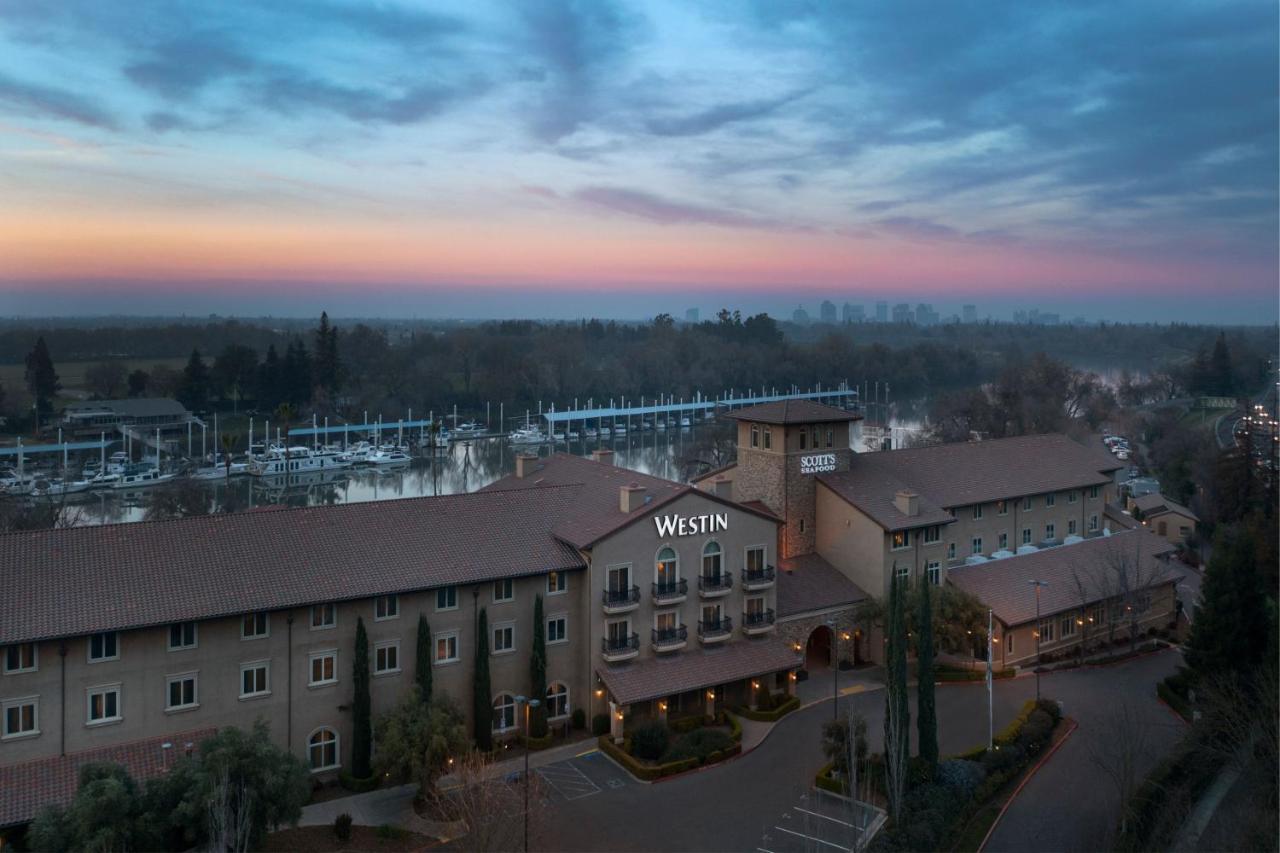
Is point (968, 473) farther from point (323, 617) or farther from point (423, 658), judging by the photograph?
point (323, 617)

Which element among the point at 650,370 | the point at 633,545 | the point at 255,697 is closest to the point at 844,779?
the point at 633,545

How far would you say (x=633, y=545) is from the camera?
29.0 metres

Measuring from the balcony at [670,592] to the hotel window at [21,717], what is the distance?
53.4ft

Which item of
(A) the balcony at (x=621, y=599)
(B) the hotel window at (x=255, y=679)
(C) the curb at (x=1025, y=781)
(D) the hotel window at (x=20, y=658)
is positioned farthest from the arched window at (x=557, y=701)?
(D) the hotel window at (x=20, y=658)

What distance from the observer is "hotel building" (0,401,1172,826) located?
72.5ft

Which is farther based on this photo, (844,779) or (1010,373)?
(1010,373)

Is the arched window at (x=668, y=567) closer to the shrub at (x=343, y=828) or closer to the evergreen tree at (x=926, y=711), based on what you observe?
the evergreen tree at (x=926, y=711)

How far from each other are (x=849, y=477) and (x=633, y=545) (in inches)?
514

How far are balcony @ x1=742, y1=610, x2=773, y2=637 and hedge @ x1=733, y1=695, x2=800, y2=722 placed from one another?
2354mm

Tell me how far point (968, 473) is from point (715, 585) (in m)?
16.7

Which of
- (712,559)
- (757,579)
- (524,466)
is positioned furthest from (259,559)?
(524,466)

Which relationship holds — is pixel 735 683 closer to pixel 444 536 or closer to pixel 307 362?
pixel 444 536

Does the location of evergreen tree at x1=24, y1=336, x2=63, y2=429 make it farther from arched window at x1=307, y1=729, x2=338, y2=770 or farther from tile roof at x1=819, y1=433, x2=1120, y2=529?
tile roof at x1=819, y1=433, x2=1120, y2=529

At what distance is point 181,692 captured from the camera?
23031 millimetres
